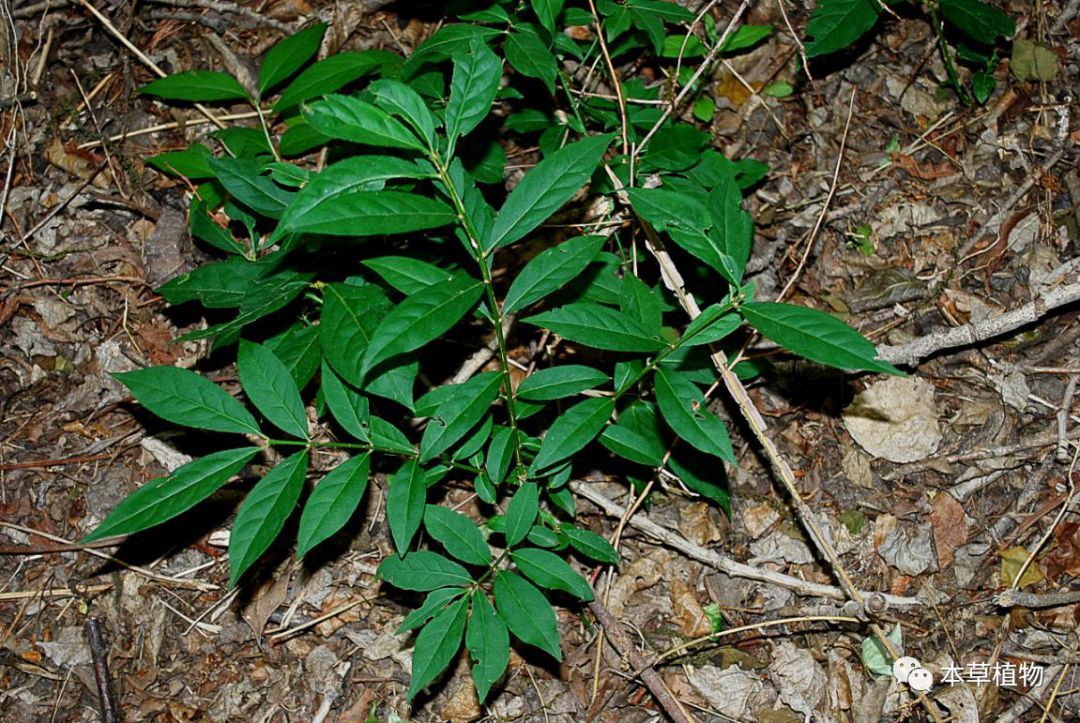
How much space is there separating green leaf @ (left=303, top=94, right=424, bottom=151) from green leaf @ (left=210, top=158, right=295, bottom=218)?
725 mm

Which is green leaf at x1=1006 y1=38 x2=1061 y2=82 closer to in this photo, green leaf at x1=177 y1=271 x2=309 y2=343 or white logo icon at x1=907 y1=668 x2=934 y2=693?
white logo icon at x1=907 y1=668 x2=934 y2=693

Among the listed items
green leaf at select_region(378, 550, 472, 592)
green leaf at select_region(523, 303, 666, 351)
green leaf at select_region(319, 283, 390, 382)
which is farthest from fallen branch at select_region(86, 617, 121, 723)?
green leaf at select_region(523, 303, 666, 351)

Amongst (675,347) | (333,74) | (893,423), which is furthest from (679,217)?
(333,74)

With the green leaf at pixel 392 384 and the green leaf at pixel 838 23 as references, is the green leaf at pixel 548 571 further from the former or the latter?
the green leaf at pixel 838 23

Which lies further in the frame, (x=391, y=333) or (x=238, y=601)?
(x=238, y=601)

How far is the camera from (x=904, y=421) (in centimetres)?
264

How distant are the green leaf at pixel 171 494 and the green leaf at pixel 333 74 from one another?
1274 mm

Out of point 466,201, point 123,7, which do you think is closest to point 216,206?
point 123,7

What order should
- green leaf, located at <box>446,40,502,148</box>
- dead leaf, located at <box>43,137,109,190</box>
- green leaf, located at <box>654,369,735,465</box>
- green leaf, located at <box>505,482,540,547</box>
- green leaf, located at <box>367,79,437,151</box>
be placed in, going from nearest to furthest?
green leaf, located at <box>367,79,437,151</box> < green leaf, located at <box>446,40,502,148</box> < green leaf, located at <box>654,369,735,465</box> < green leaf, located at <box>505,482,540,547</box> < dead leaf, located at <box>43,137,109,190</box>

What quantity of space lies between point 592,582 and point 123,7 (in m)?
2.77

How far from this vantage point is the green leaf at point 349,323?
6.32ft

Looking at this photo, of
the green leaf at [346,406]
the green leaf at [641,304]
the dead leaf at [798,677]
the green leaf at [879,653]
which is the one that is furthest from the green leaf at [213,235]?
the green leaf at [879,653]

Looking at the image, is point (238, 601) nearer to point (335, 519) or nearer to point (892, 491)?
point (335, 519)

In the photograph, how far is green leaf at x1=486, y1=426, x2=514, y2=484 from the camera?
6.66 feet
